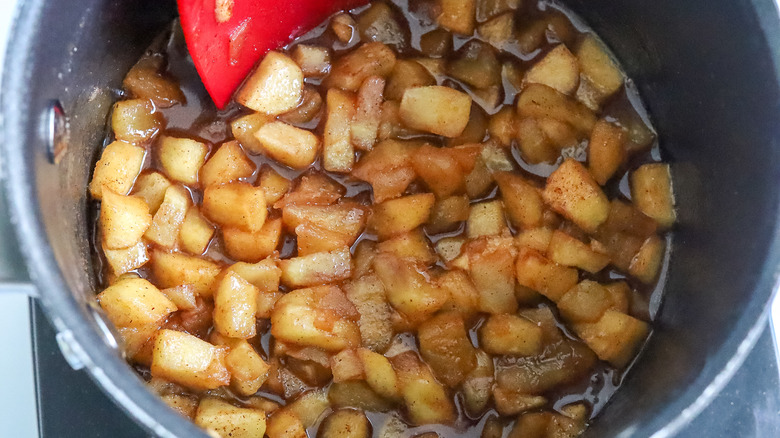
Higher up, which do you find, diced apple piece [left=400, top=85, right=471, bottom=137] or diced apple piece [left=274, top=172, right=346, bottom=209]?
diced apple piece [left=400, top=85, right=471, bottom=137]

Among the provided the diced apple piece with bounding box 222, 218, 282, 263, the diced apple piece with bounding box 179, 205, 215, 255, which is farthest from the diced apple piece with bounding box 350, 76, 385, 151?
the diced apple piece with bounding box 179, 205, 215, 255

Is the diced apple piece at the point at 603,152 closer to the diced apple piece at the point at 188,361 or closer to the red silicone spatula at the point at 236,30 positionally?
the red silicone spatula at the point at 236,30

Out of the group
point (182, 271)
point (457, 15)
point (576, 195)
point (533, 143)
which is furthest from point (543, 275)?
point (182, 271)

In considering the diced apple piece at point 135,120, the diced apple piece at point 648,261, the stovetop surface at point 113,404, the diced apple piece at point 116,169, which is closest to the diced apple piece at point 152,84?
the diced apple piece at point 135,120

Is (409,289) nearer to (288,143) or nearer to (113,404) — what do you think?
(288,143)

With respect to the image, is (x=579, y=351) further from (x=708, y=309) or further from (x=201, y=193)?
(x=201, y=193)

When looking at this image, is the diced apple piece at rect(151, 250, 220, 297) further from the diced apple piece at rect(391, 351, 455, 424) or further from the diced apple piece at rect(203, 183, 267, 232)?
the diced apple piece at rect(391, 351, 455, 424)

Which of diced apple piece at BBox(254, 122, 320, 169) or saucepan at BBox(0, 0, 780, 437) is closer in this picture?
saucepan at BBox(0, 0, 780, 437)

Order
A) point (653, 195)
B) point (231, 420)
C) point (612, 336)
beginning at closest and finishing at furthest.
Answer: point (231, 420) → point (612, 336) → point (653, 195)
